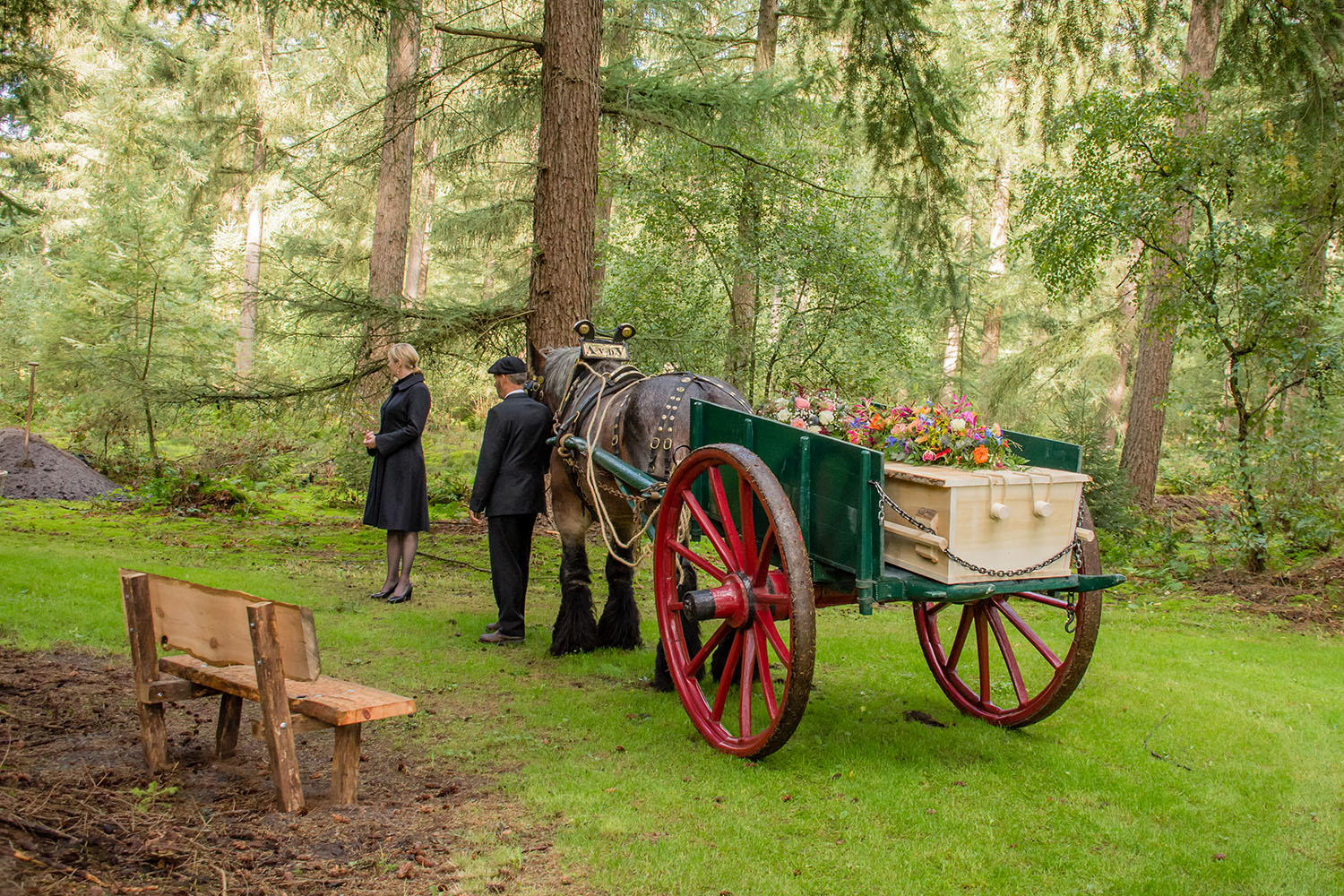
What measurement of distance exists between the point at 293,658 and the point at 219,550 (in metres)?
6.57

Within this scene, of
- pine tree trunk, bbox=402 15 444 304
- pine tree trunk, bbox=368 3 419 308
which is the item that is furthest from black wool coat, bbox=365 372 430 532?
pine tree trunk, bbox=402 15 444 304

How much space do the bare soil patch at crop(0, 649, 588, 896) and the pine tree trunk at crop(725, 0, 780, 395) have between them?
7.52 m

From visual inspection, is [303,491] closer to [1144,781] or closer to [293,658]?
[293,658]

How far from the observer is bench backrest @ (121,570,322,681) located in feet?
10.1

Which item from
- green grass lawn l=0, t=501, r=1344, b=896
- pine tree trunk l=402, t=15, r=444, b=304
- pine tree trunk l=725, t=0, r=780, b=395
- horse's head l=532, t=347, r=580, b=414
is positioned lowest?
green grass lawn l=0, t=501, r=1344, b=896

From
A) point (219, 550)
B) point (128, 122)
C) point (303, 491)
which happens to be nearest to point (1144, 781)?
point (219, 550)

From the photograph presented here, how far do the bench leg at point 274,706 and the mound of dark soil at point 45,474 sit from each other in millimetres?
10265

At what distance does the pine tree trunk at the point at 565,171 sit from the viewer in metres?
7.85

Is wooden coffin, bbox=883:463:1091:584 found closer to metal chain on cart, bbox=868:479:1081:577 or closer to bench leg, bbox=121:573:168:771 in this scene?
metal chain on cart, bbox=868:479:1081:577

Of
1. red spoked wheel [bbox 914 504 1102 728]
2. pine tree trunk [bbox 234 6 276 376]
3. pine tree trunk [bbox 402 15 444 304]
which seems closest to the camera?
red spoked wheel [bbox 914 504 1102 728]

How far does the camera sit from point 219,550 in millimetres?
8930

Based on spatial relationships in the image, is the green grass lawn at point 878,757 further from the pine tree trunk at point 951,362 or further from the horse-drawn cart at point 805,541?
the pine tree trunk at point 951,362

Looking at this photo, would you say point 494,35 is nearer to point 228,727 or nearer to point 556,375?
point 556,375

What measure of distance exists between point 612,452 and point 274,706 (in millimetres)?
2539
